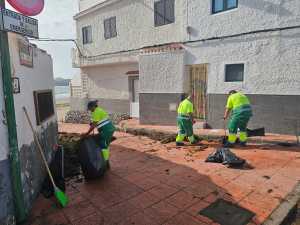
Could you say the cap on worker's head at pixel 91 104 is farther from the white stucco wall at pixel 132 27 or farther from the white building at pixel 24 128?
the white stucco wall at pixel 132 27

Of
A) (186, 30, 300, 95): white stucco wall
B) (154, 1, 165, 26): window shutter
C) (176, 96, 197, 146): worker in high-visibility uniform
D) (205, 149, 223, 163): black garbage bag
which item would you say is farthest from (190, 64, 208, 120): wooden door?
(205, 149, 223, 163): black garbage bag

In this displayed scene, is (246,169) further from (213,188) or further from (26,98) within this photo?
(26,98)

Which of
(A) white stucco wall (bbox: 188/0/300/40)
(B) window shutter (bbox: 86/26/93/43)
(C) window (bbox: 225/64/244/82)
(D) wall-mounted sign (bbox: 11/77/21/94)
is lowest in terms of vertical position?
(D) wall-mounted sign (bbox: 11/77/21/94)

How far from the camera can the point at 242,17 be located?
27.0ft

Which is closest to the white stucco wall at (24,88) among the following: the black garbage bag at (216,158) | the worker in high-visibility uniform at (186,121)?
the black garbage bag at (216,158)

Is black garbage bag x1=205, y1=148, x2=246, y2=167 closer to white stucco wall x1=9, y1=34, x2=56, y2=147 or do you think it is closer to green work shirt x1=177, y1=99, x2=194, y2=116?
green work shirt x1=177, y1=99, x2=194, y2=116

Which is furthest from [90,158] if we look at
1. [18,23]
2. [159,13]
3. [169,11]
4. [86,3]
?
[86,3]

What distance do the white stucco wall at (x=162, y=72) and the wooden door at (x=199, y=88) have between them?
1.44 ft

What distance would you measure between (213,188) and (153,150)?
9.85 ft

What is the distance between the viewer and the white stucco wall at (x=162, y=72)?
32.7ft

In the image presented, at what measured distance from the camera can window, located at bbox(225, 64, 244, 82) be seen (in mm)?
8477

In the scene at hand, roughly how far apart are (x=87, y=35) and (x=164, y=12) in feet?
23.2

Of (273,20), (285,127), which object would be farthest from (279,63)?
(285,127)

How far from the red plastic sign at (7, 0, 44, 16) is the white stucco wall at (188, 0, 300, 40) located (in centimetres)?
715
